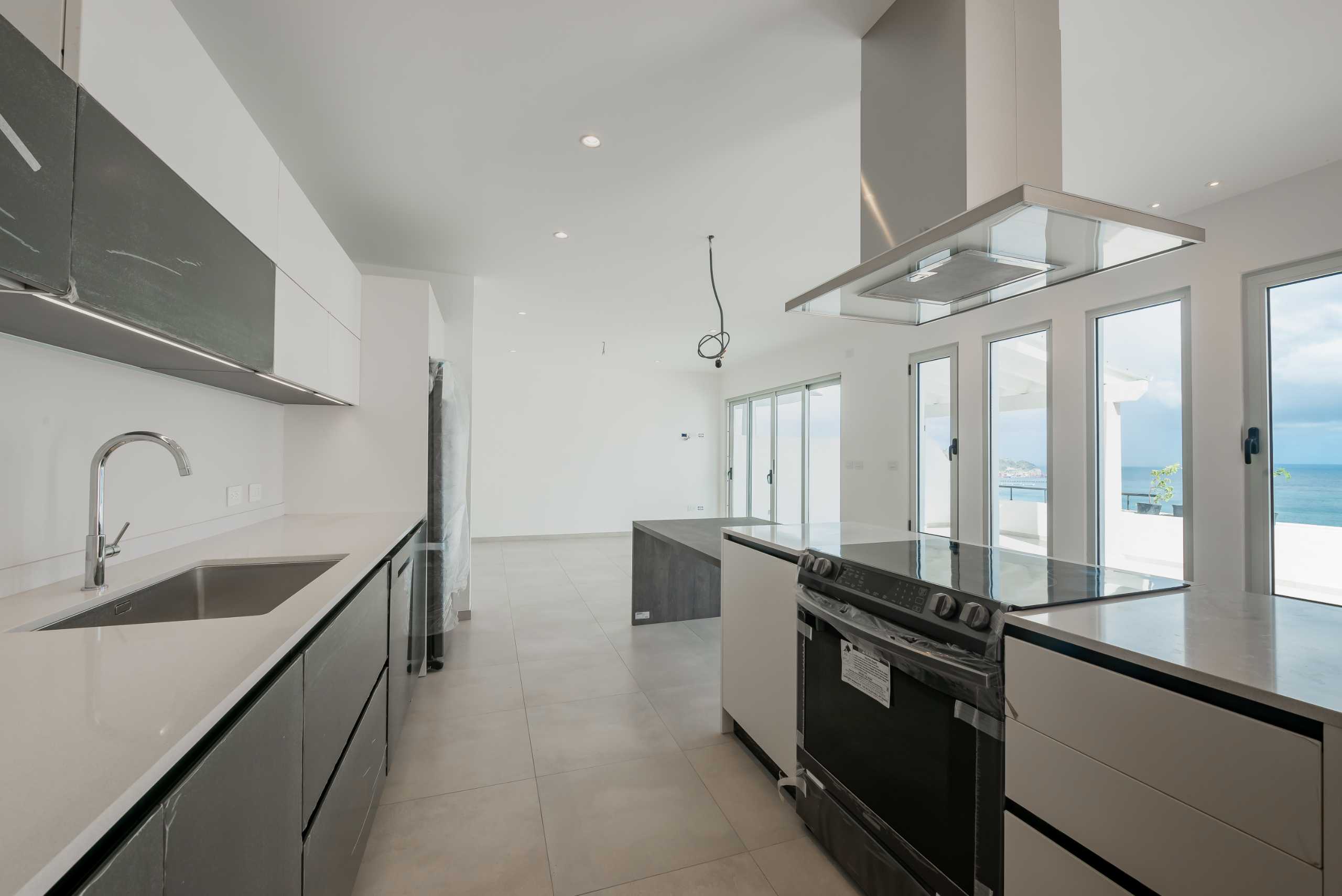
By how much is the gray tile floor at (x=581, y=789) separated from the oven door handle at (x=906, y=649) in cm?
77

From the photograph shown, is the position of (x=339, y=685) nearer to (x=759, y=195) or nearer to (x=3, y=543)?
(x=3, y=543)

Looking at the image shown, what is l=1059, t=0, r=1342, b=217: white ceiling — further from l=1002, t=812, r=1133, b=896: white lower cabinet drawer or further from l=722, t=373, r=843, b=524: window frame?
l=722, t=373, r=843, b=524: window frame

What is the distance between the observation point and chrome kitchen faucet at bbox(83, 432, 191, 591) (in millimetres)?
1415

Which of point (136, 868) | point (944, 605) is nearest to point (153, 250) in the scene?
point (136, 868)

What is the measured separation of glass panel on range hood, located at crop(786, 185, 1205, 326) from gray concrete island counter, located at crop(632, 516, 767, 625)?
2.16 meters

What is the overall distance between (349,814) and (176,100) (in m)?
1.83

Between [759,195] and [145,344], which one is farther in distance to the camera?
[759,195]

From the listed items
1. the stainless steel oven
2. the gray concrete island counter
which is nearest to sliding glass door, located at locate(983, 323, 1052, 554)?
the gray concrete island counter

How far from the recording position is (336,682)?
4.61 feet

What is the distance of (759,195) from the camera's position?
309 centimetres

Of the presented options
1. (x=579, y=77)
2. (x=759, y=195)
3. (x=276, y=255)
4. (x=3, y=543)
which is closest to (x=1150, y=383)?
(x=759, y=195)

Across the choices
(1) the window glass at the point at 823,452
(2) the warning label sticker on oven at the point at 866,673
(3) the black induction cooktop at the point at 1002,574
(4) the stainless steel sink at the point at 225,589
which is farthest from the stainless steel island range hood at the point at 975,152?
(1) the window glass at the point at 823,452

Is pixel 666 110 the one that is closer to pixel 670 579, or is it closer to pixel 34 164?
pixel 34 164

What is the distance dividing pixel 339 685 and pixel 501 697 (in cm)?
165
